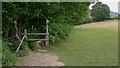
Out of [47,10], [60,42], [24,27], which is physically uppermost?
[47,10]

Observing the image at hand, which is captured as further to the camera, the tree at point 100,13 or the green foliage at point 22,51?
the tree at point 100,13

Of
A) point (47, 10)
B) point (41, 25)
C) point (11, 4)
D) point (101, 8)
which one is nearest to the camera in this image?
point (11, 4)

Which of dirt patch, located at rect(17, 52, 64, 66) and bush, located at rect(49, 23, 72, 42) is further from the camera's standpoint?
bush, located at rect(49, 23, 72, 42)

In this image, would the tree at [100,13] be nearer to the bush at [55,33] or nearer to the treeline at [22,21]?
the bush at [55,33]

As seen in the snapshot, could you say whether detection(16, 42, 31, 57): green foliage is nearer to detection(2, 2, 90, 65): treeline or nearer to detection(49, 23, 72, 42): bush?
detection(2, 2, 90, 65): treeline

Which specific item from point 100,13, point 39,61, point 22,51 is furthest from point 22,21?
point 100,13

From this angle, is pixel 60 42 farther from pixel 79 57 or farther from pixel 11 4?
pixel 11 4

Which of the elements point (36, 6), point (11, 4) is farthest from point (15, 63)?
point (36, 6)

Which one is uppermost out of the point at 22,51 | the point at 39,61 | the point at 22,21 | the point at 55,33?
the point at 22,21

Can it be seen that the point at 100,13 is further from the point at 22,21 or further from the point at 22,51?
the point at 22,51

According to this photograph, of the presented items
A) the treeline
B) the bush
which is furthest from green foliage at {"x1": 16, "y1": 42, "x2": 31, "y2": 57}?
the bush

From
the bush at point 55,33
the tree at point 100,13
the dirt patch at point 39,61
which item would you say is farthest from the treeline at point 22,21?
the tree at point 100,13

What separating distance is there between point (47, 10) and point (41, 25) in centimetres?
379

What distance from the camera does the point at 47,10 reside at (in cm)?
1187
